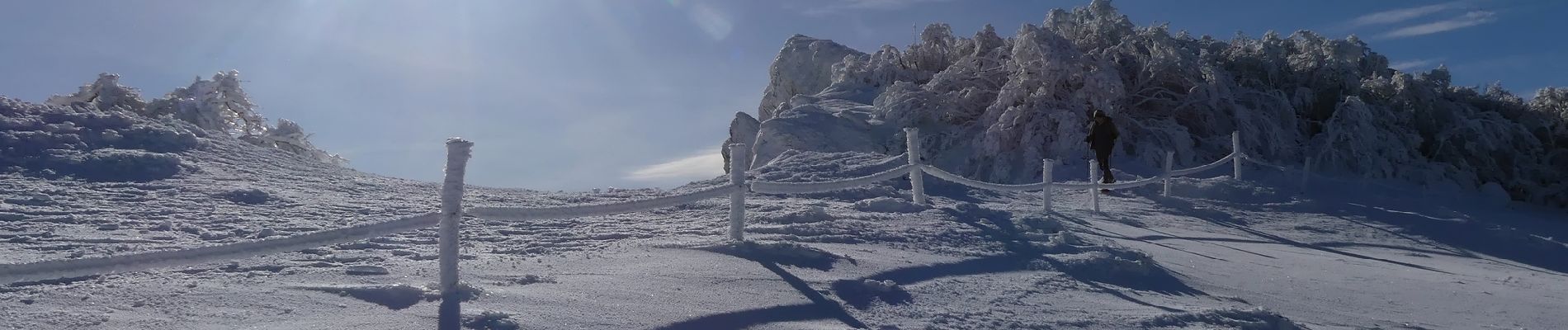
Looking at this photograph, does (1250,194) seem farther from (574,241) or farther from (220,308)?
(220,308)

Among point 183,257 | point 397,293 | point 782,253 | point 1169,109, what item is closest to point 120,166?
point 397,293

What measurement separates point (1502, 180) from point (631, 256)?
73.5 ft

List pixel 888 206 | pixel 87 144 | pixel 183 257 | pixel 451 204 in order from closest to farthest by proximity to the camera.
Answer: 1. pixel 183 257
2. pixel 451 204
3. pixel 888 206
4. pixel 87 144

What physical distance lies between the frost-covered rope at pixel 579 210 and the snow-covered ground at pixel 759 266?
367mm

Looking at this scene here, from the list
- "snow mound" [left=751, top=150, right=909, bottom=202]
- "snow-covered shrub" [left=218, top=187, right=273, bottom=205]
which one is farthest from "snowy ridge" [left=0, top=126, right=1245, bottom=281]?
"snow mound" [left=751, top=150, right=909, bottom=202]

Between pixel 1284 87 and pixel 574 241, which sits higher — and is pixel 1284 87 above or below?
above

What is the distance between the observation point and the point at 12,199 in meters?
8.10

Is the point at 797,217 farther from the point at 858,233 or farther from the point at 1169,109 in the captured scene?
the point at 1169,109

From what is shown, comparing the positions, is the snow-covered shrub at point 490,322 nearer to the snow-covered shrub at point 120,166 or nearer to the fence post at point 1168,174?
the snow-covered shrub at point 120,166

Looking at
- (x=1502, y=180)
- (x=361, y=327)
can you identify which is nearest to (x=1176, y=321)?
(x=361, y=327)

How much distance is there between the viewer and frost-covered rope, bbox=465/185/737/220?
196 inches

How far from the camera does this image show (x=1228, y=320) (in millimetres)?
5414

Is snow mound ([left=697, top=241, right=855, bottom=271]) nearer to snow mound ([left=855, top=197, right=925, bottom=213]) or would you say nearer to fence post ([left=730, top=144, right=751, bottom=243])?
fence post ([left=730, top=144, right=751, bottom=243])

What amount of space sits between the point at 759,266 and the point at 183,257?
3245 mm
